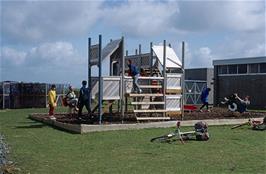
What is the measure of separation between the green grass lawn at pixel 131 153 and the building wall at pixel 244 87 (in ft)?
90.4

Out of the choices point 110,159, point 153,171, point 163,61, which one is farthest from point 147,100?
point 153,171

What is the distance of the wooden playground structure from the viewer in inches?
765

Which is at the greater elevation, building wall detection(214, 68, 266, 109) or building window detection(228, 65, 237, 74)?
building window detection(228, 65, 237, 74)

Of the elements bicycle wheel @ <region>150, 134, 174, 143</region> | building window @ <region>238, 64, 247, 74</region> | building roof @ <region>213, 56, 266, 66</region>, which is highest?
building roof @ <region>213, 56, 266, 66</region>

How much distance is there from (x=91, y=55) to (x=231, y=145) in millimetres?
8554

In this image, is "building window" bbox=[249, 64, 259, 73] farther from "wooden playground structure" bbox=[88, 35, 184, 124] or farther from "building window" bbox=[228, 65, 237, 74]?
"wooden playground structure" bbox=[88, 35, 184, 124]

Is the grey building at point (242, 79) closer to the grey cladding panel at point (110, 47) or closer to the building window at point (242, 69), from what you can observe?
the building window at point (242, 69)

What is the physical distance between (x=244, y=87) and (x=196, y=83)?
6.44 m

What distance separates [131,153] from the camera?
1271 centimetres

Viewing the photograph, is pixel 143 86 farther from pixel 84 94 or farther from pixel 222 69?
pixel 222 69

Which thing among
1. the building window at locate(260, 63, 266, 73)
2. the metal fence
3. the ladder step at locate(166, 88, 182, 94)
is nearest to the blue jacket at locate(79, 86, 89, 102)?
the ladder step at locate(166, 88, 182, 94)

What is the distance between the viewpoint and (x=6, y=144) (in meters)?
14.4

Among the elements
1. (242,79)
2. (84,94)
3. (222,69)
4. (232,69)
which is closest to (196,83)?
(222,69)

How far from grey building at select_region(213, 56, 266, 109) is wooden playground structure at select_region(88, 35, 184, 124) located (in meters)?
23.5
